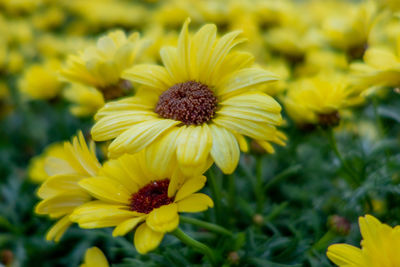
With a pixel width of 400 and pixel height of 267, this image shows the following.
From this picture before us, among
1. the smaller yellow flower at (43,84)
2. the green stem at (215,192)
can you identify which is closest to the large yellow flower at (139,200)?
the green stem at (215,192)

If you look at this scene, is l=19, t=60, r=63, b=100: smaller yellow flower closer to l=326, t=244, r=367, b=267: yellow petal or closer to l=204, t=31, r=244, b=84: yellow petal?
l=204, t=31, r=244, b=84: yellow petal

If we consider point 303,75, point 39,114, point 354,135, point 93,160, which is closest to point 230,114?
point 93,160

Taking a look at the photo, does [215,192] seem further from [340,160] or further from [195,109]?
[340,160]

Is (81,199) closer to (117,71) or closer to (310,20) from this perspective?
(117,71)

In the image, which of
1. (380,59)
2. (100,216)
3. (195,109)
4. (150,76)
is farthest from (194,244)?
(380,59)

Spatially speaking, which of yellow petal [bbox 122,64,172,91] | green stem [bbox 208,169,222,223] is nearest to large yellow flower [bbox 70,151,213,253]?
green stem [bbox 208,169,222,223]

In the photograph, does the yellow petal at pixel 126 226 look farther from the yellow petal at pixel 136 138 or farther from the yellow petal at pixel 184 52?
the yellow petal at pixel 184 52
